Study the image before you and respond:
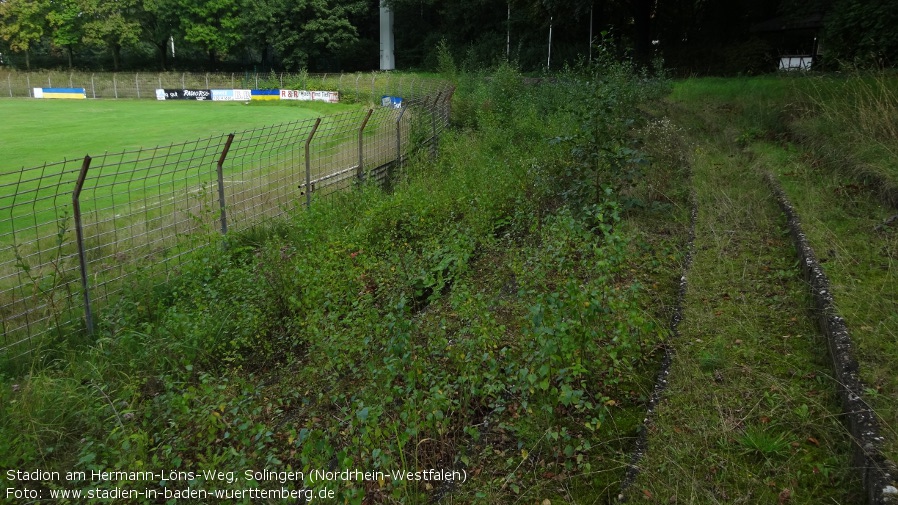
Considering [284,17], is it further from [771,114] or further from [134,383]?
[134,383]

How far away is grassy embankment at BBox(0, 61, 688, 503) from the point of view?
3586 millimetres

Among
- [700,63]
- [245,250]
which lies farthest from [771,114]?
[700,63]

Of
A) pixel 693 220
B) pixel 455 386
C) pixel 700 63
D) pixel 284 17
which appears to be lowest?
pixel 455 386

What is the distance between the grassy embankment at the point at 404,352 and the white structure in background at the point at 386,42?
5154 centimetres

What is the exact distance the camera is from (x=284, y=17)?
5559 centimetres

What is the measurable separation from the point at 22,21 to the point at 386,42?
3246 cm

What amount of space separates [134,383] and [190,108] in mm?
34558

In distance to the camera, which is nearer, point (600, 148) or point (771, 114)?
point (600, 148)

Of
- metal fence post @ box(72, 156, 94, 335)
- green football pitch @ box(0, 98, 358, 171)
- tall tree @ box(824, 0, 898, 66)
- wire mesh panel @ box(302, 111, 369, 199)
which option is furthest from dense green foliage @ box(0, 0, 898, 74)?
metal fence post @ box(72, 156, 94, 335)

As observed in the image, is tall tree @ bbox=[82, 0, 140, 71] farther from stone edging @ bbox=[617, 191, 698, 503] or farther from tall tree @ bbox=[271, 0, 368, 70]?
stone edging @ bbox=[617, 191, 698, 503]

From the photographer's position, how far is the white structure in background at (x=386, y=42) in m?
57.4

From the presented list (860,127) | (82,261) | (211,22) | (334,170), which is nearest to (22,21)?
(211,22)

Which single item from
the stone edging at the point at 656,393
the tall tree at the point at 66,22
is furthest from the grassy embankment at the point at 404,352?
the tall tree at the point at 66,22

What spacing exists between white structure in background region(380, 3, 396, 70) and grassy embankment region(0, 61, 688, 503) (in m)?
51.5
